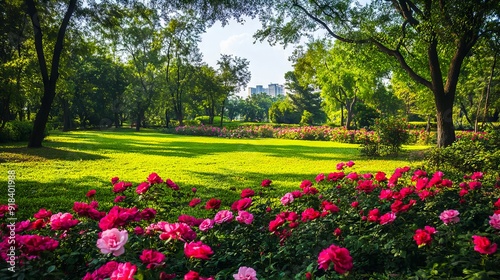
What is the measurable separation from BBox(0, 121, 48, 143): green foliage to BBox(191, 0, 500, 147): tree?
39.4 ft

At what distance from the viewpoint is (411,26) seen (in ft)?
36.7

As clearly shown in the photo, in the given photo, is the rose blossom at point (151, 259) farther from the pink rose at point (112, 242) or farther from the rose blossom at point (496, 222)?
the rose blossom at point (496, 222)

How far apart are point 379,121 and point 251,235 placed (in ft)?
36.3

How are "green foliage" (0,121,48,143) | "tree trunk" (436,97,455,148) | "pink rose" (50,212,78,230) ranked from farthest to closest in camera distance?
1. "green foliage" (0,121,48,143)
2. "tree trunk" (436,97,455,148)
3. "pink rose" (50,212,78,230)

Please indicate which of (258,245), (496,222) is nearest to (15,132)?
(258,245)

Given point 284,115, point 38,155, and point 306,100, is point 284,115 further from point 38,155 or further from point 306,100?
point 38,155

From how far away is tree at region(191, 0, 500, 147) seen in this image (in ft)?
27.1

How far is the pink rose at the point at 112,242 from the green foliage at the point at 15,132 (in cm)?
1652

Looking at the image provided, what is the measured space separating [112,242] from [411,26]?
12.3 meters

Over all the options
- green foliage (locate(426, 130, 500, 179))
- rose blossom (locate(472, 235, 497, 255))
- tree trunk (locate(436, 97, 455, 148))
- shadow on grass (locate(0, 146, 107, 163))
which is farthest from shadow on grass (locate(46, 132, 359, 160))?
rose blossom (locate(472, 235, 497, 255))

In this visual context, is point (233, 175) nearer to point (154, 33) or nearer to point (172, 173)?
point (172, 173)

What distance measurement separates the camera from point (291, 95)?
206ft

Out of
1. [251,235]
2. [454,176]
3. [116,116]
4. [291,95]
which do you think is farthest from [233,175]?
[291,95]

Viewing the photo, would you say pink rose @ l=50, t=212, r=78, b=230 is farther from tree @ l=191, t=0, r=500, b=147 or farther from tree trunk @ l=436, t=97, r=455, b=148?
tree trunk @ l=436, t=97, r=455, b=148
